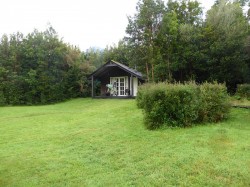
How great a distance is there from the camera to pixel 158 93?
8.24 metres

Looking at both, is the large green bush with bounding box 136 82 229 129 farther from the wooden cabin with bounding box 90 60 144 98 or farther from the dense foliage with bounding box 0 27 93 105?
the dense foliage with bounding box 0 27 93 105

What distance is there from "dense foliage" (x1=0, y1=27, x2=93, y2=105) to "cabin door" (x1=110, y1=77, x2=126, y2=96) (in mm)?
3169

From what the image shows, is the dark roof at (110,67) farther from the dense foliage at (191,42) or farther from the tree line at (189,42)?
the dense foliage at (191,42)

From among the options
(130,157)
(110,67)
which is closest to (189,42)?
(110,67)

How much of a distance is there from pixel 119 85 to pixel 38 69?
790cm

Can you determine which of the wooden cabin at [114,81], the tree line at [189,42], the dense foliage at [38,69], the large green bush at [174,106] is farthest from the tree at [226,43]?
the dense foliage at [38,69]

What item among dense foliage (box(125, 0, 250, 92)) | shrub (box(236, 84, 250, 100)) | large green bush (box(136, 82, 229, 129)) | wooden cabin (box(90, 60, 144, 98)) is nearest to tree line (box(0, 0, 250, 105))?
dense foliage (box(125, 0, 250, 92))

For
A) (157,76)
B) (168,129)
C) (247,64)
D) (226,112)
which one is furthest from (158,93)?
(247,64)

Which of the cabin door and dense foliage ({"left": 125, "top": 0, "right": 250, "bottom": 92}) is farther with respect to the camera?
the cabin door

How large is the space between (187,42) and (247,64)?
446 centimetres

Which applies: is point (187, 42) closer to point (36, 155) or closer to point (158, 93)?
point (158, 93)

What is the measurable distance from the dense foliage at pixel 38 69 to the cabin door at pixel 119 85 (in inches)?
125

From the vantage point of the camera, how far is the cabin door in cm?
2369

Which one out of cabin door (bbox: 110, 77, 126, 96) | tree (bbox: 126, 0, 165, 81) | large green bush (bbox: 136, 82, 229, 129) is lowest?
large green bush (bbox: 136, 82, 229, 129)
